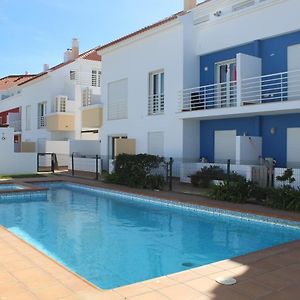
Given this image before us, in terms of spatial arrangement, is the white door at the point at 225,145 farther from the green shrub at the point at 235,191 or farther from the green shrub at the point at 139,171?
the green shrub at the point at 235,191

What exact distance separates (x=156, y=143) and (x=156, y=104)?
2.07 m

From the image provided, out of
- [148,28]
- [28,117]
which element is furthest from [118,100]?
[28,117]

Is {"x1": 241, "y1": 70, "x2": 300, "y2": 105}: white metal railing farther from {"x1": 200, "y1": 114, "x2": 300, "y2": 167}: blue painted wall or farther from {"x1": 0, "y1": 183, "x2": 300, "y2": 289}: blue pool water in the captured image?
{"x1": 0, "y1": 183, "x2": 300, "y2": 289}: blue pool water

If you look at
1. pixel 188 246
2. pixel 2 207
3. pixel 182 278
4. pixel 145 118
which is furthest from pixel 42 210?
pixel 145 118

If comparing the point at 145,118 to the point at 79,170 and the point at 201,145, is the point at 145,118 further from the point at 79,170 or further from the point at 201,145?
the point at 79,170

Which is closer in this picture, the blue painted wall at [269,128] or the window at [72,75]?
the blue painted wall at [269,128]

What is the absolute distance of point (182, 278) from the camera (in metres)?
5.47

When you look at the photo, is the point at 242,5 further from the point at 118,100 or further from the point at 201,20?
the point at 118,100

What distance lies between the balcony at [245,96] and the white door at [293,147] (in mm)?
1309

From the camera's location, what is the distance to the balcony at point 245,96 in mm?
14961

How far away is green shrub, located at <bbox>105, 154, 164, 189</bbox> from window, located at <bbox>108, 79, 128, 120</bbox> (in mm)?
6006

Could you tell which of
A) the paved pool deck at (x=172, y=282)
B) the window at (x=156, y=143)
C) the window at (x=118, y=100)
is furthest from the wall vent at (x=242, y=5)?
the paved pool deck at (x=172, y=282)

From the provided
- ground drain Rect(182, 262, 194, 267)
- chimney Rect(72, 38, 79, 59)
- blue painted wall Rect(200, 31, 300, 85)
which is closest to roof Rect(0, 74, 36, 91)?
chimney Rect(72, 38, 79, 59)

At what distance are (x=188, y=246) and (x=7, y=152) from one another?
16.5 meters
